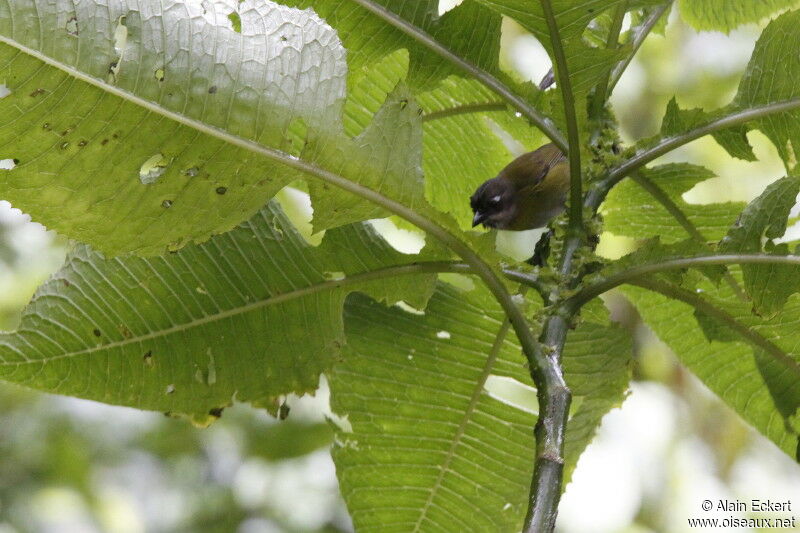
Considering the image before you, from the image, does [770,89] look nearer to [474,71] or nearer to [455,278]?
[474,71]

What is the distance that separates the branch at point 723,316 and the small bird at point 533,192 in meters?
1.68

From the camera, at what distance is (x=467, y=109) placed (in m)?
1.71

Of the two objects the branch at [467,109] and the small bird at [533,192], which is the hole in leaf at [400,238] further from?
the branch at [467,109]

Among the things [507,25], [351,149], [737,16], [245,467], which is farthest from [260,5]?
[507,25]

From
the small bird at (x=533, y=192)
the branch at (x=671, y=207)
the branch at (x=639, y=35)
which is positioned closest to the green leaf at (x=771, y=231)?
the branch at (x=671, y=207)

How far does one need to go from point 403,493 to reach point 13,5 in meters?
1.08

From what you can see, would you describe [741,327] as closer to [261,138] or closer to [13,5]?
[261,138]

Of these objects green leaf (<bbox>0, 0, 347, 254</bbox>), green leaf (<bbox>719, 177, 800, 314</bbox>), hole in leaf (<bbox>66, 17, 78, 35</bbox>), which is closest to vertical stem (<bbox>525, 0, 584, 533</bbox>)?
green leaf (<bbox>719, 177, 800, 314</bbox>)

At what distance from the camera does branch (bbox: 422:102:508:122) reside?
5.56 ft

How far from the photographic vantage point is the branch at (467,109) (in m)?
1.70

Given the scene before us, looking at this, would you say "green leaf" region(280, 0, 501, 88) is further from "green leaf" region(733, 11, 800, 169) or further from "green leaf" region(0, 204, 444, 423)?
"green leaf" region(733, 11, 800, 169)

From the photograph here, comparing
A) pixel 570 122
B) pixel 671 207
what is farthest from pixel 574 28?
Answer: pixel 671 207

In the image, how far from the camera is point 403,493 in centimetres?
174

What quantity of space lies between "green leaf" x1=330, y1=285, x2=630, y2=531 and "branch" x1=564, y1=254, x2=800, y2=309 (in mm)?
419
